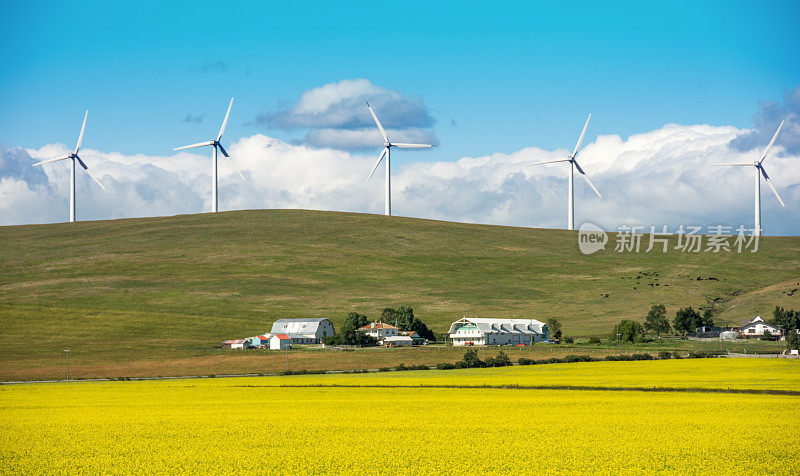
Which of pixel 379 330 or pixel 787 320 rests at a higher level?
pixel 787 320

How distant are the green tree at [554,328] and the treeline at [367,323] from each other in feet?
60.8

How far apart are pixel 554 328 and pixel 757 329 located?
1349 inches

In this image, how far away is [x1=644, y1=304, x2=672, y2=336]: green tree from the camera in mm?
131375

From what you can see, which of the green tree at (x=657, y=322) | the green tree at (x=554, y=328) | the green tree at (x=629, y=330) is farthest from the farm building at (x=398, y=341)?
the green tree at (x=657, y=322)

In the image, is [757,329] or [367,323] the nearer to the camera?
[367,323]

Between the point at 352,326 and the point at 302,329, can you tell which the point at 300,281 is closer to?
the point at 302,329

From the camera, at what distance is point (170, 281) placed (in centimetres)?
14875

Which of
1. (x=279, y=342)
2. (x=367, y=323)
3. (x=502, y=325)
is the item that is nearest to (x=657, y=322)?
(x=502, y=325)

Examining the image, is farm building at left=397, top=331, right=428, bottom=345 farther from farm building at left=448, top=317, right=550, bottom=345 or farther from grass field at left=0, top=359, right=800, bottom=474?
grass field at left=0, top=359, right=800, bottom=474

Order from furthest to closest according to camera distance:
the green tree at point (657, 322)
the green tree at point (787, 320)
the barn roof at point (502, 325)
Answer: the green tree at point (787, 320), the green tree at point (657, 322), the barn roof at point (502, 325)

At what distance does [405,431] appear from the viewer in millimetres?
31016

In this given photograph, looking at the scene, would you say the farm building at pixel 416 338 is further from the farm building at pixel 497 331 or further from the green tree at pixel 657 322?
the green tree at pixel 657 322

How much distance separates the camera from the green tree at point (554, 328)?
129750 mm

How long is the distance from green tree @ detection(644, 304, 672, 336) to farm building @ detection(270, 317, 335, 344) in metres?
51.1
